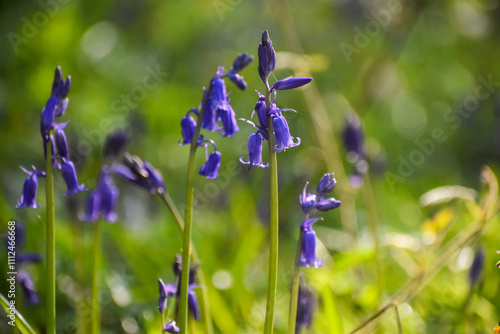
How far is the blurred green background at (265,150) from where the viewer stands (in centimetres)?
273

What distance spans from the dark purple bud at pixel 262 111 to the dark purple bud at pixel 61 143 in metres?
0.54

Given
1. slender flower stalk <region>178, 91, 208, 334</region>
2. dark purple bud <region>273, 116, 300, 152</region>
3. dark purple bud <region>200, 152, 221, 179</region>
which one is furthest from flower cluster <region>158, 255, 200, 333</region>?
dark purple bud <region>273, 116, 300, 152</region>

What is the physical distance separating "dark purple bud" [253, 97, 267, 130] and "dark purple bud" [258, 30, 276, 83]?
59mm

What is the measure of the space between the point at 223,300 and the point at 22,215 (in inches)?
53.7

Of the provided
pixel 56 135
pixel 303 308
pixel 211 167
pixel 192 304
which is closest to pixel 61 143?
pixel 56 135

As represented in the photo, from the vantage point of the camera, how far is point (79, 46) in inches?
183

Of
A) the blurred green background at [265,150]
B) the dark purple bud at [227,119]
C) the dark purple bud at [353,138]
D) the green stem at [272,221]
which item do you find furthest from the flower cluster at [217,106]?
the dark purple bud at [353,138]

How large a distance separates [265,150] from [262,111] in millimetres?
3918

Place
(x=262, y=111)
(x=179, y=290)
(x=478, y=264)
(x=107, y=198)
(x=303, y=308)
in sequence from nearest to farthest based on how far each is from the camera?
(x=262, y=111)
(x=179, y=290)
(x=303, y=308)
(x=107, y=198)
(x=478, y=264)

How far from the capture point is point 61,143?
1.58 m

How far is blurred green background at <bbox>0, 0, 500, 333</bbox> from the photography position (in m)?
2.73

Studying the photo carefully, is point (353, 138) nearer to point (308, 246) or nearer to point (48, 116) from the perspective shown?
point (308, 246)

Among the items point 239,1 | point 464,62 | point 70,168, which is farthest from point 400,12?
point 70,168

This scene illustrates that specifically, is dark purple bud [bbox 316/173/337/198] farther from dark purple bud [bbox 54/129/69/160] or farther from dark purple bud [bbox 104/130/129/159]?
dark purple bud [bbox 104/130/129/159]
